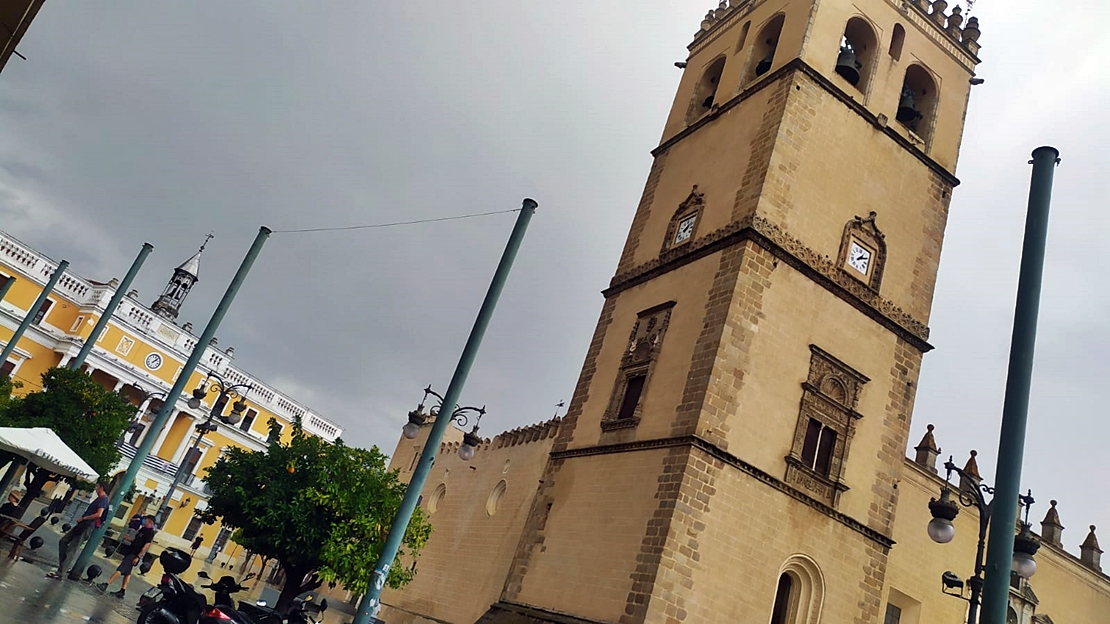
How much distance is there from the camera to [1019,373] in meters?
7.27

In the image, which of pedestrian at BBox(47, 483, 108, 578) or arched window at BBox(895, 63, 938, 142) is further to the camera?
arched window at BBox(895, 63, 938, 142)

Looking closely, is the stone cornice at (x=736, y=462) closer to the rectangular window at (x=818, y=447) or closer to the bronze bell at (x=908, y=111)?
the rectangular window at (x=818, y=447)

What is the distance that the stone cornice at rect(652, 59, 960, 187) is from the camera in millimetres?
17375

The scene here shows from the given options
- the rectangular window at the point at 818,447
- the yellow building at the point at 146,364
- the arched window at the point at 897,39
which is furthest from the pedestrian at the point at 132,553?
the yellow building at the point at 146,364

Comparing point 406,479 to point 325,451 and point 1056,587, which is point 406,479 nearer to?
point 325,451

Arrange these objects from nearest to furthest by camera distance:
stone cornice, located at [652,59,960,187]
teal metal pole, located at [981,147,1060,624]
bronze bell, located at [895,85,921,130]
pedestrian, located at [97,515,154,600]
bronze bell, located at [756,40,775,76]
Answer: teal metal pole, located at [981,147,1060,624]
pedestrian, located at [97,515,154,600]
stone cornice, located at [652,59,960,187]
bronze bell, located at [756,40,775,76]
bronze bell, located at [895,85,921,130]

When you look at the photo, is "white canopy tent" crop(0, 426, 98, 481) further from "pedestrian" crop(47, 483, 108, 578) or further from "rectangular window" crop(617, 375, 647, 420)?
"rectangular window" crop(617, 375, 647, 420)

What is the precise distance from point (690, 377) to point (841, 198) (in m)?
5.84

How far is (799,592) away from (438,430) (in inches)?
312

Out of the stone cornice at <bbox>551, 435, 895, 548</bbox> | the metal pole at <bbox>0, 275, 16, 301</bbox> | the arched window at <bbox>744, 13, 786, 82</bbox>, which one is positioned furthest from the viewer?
the metal pole at <bbox>0, 275, 16, 301</bbox>

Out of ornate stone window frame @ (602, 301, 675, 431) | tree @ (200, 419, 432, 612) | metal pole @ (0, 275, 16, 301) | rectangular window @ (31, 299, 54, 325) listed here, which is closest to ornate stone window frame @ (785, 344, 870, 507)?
ornate stone window frame @ (602, 301, 675, 431)

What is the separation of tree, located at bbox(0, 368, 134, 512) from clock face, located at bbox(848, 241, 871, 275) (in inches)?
712

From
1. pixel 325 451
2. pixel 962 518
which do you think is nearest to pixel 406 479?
pixel 325 451

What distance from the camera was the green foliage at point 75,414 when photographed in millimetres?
19500
